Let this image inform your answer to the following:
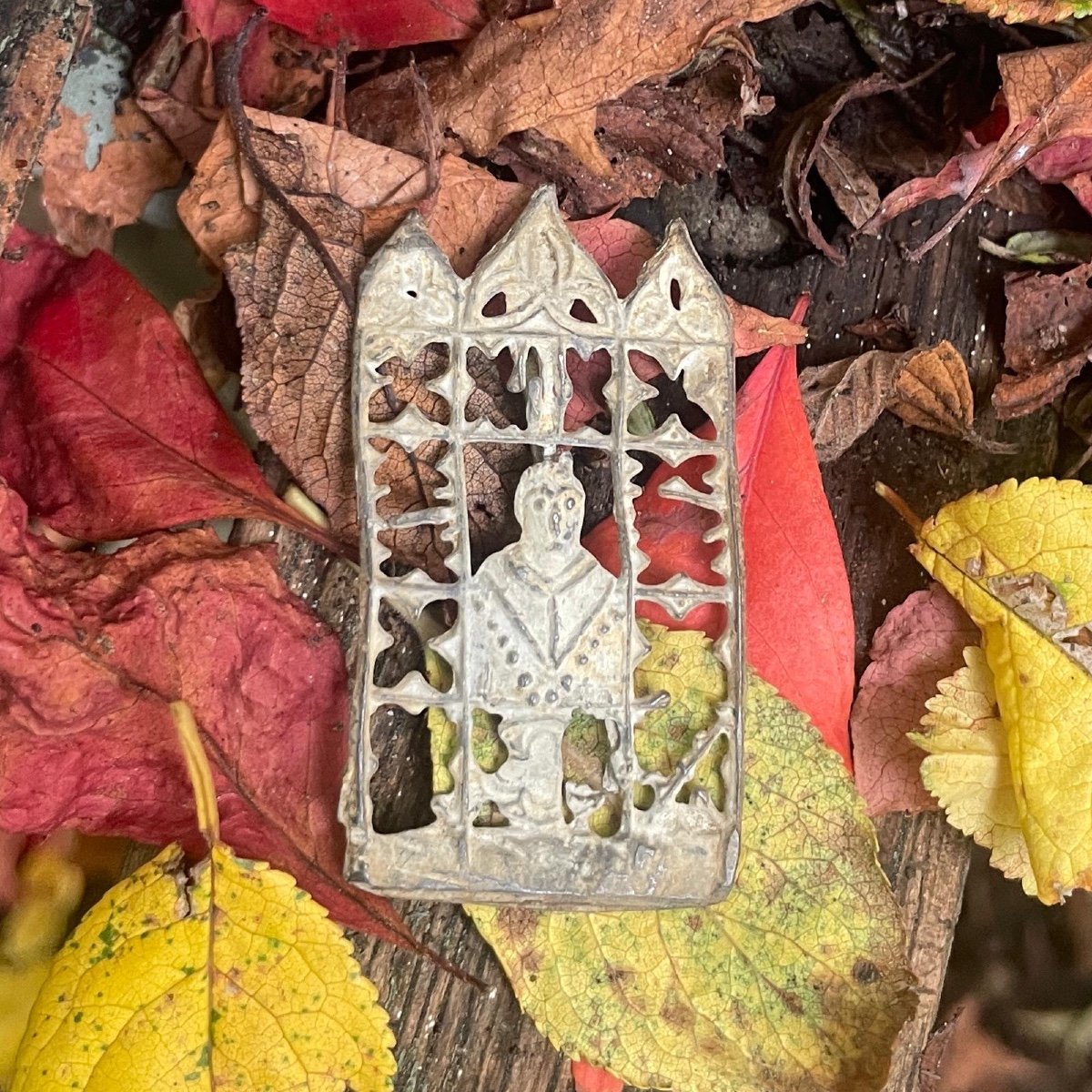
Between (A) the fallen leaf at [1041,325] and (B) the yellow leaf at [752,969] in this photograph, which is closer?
(B) the yellow leaf at [752,969]

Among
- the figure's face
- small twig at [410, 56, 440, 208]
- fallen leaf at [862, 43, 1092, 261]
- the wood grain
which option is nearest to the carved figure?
the figure's face

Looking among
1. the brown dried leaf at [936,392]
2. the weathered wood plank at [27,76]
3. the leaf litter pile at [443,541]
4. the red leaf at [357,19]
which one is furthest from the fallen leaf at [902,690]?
the weathered wood plank at [27,76]

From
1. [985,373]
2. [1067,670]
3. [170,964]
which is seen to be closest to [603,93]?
[985,373]

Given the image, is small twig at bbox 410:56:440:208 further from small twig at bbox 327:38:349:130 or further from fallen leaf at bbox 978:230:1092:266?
fallen leaf at bbox 978:230:1092:266

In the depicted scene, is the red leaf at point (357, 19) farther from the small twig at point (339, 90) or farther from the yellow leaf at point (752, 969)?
the yellow leaf at point (752, 969)

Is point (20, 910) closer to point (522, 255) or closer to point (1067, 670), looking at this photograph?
point (522, 255)

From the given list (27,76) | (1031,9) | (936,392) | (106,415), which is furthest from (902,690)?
(27,76)

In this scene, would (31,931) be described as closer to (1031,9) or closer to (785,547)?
(785,547)
